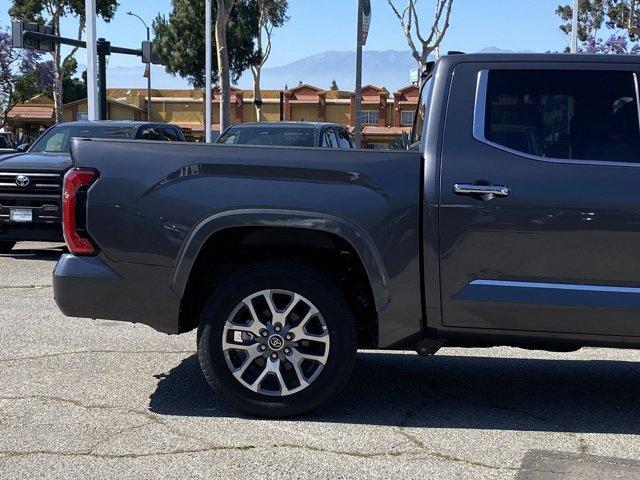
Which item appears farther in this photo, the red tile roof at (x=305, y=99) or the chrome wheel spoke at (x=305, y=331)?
the red tile roof at (x=305, y=99)

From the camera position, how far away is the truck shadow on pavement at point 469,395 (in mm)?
4773

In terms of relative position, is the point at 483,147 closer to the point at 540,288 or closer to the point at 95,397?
the point at 540,288

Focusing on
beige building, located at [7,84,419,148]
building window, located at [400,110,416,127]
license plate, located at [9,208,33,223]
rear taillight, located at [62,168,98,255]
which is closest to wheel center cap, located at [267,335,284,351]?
rear taillight, located at [62,168,98,255]

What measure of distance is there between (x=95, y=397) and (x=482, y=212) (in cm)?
257

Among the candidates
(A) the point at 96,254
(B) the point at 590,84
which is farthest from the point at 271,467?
(B) the point at 590,84

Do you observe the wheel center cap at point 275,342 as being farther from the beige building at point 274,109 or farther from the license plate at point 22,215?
the beige building at point 274,109

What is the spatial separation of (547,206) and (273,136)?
8098 mm

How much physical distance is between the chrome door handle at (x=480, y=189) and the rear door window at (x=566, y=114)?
0.87ft

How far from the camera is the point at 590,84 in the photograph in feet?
15.0

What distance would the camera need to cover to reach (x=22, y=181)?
35.4 feet

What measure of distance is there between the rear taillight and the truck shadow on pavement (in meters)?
1.07

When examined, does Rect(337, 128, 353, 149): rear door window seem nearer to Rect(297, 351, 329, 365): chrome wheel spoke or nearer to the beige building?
Rect(297, 351, 329, 365): chrome wheel spoke

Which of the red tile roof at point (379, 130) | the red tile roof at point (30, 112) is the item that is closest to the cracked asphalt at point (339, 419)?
the red tile roof at point (379, 130)

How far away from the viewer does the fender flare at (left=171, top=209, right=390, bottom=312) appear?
4.45m
